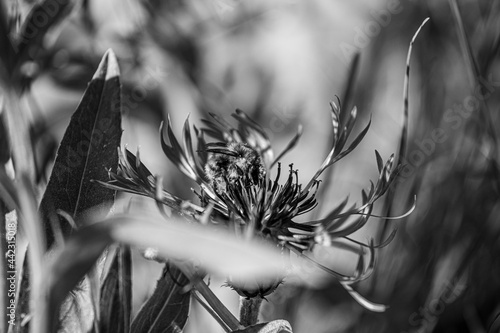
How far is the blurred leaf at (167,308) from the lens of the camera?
12.1 inches

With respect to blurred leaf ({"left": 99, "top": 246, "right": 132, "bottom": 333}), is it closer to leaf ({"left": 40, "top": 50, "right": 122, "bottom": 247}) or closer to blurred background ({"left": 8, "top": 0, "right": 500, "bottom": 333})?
leaf ({"left": 40, "top": 50, "right": 122, "bottom": 247})

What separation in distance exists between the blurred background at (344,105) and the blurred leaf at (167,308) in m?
0.21

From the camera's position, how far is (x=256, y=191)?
0.41 metres

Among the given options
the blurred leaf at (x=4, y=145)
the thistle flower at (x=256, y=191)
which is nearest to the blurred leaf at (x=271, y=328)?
the thistle flower at (x=256, y=191)

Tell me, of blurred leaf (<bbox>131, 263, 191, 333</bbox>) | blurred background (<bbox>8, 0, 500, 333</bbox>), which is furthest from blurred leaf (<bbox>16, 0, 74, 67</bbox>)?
blurred leaf (<bbox>131, 263, 191, 333</bbox>)

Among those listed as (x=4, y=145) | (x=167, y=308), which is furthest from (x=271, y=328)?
(x=4, y=145)

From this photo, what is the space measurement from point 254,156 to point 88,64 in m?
0.30

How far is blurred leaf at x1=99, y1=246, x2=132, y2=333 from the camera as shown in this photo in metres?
0.27

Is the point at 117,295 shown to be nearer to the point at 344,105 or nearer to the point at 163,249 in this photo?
the point at 163,249

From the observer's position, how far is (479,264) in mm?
670

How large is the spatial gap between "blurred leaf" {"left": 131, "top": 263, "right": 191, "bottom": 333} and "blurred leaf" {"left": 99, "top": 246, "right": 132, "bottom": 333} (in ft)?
0.09

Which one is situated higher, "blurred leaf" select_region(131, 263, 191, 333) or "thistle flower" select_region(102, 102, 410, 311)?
"thistle flower" select_region(102, 102, 410, 311)

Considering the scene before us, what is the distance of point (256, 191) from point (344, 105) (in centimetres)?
12

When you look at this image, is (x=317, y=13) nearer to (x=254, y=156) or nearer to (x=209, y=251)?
(x=254, y=156)
